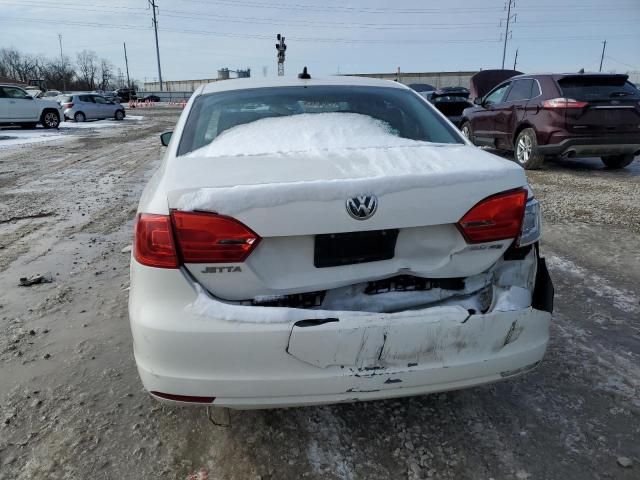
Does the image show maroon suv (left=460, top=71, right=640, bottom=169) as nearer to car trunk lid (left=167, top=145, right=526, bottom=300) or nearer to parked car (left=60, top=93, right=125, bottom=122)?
car trunk lid (left=167, top=145, right=526, bottom=300)

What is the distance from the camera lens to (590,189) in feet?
24.8

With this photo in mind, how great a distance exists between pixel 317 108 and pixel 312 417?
5.53ft

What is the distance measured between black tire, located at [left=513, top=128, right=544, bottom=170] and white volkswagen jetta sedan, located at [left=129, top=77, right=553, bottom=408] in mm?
7537

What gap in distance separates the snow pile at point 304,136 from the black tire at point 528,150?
7016 millimetres

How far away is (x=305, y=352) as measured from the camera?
1790 millimetres

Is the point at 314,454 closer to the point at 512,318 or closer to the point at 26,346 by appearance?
Answer: the point at 512,318

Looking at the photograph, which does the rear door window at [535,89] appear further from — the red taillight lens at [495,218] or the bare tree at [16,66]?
the bare tree at [16,66]

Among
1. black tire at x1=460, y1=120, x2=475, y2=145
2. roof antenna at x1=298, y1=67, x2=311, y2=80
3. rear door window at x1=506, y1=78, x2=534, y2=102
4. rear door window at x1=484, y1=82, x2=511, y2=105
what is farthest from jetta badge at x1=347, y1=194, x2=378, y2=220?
black tire at x1=460, y1=120, x2=475, y2=145

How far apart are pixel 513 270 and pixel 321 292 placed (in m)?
0.81

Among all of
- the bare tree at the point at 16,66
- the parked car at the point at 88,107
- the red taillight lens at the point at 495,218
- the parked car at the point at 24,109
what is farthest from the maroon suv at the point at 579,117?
the bare tree at the point at 16,66

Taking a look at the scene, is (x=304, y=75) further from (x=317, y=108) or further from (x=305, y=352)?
(x=305, y=352)

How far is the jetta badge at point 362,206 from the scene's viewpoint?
1.80 m

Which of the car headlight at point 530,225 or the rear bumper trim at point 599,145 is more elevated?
the car headlight at point 530,225

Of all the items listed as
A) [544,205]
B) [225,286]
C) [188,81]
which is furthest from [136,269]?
[188,81]
